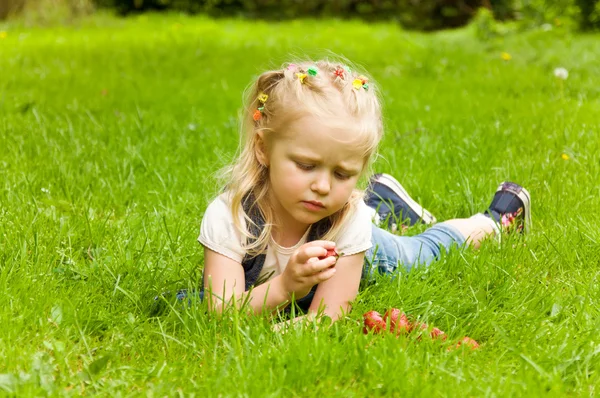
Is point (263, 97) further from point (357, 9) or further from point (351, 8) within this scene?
point (351, 8)

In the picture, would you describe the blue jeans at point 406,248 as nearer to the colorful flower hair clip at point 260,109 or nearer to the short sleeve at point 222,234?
the short sleeve at point 222,234

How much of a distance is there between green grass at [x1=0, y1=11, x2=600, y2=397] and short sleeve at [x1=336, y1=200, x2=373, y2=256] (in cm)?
17

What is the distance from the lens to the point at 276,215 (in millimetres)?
2604

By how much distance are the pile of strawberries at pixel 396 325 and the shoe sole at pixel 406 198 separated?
1.15 m

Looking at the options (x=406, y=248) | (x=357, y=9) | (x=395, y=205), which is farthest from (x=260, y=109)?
(x=357, y=9)

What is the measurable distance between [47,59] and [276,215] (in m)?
5.34

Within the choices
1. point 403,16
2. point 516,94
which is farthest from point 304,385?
point 403,16

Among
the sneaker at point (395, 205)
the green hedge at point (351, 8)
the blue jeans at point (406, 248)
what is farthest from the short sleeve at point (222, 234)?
the green hedge at point (351, 8)

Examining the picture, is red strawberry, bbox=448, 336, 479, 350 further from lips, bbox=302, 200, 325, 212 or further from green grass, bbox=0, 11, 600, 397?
lips, bbox=302, 200, 325, 212

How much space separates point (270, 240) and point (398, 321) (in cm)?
53

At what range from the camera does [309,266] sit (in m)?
2.24

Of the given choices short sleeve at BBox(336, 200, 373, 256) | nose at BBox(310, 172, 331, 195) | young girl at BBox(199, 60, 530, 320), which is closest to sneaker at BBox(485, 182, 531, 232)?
young girl at BBox(199, 60, 530, 320)

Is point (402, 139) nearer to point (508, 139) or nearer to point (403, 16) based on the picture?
point (508, 139)

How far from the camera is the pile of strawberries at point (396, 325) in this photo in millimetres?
2264
